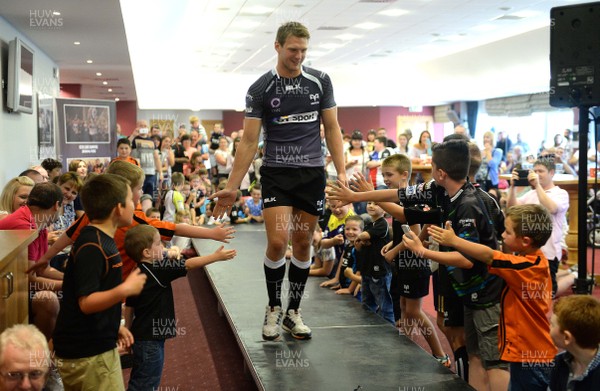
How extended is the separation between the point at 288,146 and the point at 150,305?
118 centimetres

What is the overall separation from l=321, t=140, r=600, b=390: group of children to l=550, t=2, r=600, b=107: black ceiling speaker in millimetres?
1436

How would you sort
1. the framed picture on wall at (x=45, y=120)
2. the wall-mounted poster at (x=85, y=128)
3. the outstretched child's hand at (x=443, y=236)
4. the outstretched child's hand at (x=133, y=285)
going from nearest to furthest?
1. the outstretched child's hand at (x=133, y=285)
2. the outstretched child's hand at (x=443, y=236)
3. the wall-mounted poster at (x=85, y=128)
4. the framed picture on wall at (x=45, y=120)

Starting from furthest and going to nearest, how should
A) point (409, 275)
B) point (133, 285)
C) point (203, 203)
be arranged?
1. point (203, 203)
2. point (409, 275)
3. point (133, 285)

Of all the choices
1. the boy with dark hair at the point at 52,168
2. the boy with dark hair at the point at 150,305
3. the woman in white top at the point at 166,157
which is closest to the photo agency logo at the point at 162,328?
the boy with dark hair at the point at 150,305

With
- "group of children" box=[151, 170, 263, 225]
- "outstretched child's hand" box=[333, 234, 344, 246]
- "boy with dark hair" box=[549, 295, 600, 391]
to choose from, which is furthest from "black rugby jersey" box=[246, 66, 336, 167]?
"group of children" box=[151, 170, 263, 225]

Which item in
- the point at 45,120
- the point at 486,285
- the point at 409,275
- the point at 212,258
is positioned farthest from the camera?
the point at 45,120

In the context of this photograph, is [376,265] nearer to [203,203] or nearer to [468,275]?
[468,275]

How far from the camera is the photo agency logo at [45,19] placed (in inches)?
329

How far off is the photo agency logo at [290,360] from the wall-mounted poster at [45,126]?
8515mm

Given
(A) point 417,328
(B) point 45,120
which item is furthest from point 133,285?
(B) point 45,120

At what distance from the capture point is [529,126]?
838 inches

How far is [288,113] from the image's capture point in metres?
3.84

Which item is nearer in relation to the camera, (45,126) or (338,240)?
(338,240)

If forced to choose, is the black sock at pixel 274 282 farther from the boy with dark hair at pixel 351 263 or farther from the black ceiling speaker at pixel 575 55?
the black ceiling speaker at pixel 575 55
